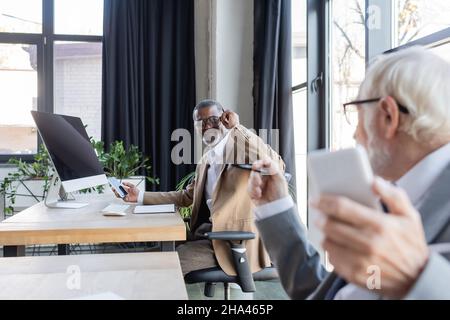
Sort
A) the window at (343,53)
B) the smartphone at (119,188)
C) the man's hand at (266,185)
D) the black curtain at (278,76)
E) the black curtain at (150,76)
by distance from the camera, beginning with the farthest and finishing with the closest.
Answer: the black curtain at (150,76) → the black curtain at (278,76) → the window at (343,53) → the smartphone at (119,188) → the man's hand at (266,185)

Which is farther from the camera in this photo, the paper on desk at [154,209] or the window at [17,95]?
the window at [17,95]

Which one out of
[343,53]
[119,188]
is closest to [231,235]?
[119,188]

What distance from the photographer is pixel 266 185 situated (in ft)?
3.15

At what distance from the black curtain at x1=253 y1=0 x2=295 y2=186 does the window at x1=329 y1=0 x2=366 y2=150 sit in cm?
41

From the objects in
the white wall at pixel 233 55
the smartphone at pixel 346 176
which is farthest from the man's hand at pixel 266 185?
the white wall at pixel 233 55

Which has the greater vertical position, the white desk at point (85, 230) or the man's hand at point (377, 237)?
the man's hand at point (377, 237)

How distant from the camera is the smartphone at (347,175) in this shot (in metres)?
0.46

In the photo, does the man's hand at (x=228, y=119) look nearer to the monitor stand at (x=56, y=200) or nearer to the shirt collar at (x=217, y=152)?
the shirt collar at (x=217, y=152)

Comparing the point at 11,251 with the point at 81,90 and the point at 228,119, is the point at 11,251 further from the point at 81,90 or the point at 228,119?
the point at 81,90

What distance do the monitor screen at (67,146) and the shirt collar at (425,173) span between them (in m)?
1.60

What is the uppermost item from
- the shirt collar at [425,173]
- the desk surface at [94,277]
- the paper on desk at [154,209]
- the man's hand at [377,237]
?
the shirt collar at [425,173]

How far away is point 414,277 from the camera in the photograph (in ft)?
1.61
